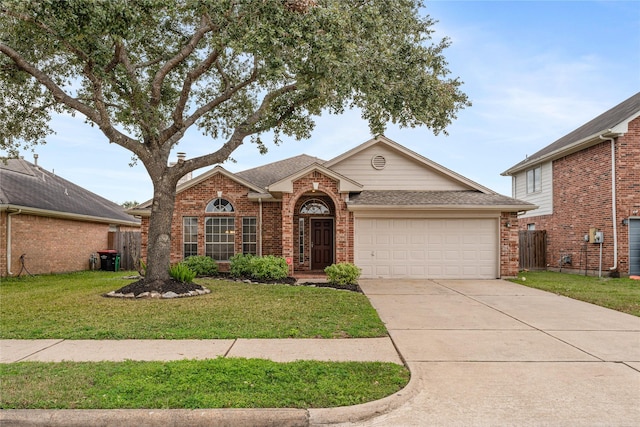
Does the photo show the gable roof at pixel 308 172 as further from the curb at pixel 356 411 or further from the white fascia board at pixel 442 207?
the curb at pixel 356 411

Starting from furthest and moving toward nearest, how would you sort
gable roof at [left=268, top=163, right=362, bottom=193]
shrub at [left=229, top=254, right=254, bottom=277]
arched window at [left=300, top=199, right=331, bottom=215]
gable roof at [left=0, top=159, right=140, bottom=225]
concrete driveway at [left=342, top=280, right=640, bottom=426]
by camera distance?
arched window at [left=300, top=199, right=331, bottom=215]
gable roof at [left=0, top=159, right=140, bottom=225]
shrub at [left=229, top=254, right=254, bottom=277]
gable roof at [left=268, top=163, right=362, bottom=193]
concrete driveway at [left=342, top=280, right=640, bottom=426]

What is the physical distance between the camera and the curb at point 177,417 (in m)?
3.68

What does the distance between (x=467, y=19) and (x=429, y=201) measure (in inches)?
235

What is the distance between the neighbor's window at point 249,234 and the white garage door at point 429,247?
3.97m

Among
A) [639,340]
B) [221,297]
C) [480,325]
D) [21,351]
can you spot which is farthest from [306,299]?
[639,340]

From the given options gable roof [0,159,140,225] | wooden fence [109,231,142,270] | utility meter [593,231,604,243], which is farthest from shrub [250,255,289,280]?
utility meter [593,231,604,243]

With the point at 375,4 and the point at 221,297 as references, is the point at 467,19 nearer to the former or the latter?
the point at 375,4

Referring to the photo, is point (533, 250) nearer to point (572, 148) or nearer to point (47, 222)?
point (572, 148)

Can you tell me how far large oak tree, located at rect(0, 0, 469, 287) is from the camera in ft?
29.9

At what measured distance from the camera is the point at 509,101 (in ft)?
52.2

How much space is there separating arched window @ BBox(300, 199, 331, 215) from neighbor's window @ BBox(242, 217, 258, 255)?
6.39 ft

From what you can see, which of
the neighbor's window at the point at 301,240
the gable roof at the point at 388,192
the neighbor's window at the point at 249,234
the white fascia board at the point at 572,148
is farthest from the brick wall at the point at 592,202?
the neighbor's window at the point at 249,234

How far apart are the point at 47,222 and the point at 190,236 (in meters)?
6.18

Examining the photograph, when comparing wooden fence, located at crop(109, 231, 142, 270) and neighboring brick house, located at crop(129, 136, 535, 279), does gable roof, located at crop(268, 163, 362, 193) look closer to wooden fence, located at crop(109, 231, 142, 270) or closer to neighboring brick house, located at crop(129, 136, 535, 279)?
neighboring brick house, located at crop(129, 136, 535, 279)
